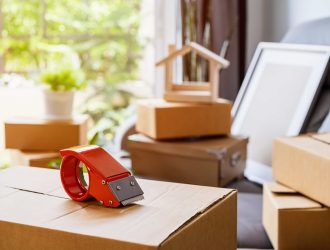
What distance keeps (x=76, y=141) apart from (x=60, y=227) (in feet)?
4.65

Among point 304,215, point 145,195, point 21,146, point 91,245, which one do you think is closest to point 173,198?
point 145,195

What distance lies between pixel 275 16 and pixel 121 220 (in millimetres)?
2254

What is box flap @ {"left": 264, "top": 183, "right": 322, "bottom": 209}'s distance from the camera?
1542mm

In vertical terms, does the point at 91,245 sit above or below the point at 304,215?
above

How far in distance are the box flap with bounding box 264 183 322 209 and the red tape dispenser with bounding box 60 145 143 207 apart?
628mm

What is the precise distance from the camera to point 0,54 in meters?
3.71

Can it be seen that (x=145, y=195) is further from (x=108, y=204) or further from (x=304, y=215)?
(x=304, y=215)

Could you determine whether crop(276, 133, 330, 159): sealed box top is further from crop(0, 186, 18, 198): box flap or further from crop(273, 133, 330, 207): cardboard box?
crop(0, 186, 18, 198): box flap

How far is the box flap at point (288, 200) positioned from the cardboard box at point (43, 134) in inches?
34.2

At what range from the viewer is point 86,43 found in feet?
13.9

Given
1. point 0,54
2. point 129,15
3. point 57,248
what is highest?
point 129,15

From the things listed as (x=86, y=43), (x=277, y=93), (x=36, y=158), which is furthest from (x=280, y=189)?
(x=86, y=43)

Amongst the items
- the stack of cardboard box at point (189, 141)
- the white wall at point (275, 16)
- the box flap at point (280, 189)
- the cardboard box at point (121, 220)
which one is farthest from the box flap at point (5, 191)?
the white wall at point (275, 16)

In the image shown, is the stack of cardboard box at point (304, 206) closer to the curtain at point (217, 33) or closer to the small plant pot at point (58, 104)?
the small plant pot at point (58, 104)
